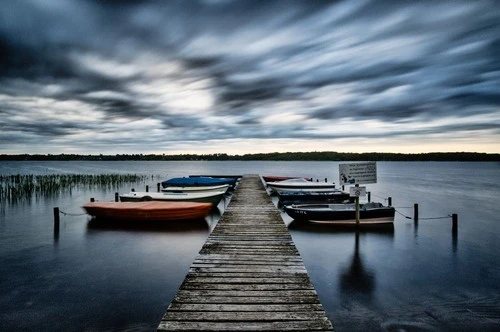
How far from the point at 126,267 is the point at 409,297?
9551 millimetres

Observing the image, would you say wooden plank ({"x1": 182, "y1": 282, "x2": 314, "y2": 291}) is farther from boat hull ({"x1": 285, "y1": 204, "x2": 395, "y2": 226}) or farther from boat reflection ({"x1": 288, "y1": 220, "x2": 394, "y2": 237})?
boat reflection ({"x1": 288, "y1": 220, "x2": 394, "y2": 237})

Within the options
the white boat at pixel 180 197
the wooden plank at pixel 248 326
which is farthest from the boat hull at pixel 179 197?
the wooden plank at pixel 248 326

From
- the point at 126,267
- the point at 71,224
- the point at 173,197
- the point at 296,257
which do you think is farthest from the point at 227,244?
the point at 71,224

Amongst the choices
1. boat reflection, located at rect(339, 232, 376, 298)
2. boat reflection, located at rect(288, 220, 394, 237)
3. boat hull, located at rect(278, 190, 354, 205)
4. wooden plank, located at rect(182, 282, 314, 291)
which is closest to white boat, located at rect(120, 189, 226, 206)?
boat hull, located at rect(278, 190, 354, 205)

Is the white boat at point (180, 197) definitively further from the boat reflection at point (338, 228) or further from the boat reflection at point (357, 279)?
the boat reflection at point (357, 279)

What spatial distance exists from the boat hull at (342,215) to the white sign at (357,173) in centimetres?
238

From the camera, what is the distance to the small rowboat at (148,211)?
56.0 ft

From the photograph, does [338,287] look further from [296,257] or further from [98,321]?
[98,321]

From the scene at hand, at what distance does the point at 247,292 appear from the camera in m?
5.76

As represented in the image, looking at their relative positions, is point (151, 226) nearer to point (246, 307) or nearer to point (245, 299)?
point (245, 299)

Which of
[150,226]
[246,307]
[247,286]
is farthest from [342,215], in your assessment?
[246,307]

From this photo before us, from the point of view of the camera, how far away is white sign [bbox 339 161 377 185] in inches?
588

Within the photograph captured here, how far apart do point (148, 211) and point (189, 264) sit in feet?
20.1

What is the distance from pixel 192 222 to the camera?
60.7ft
